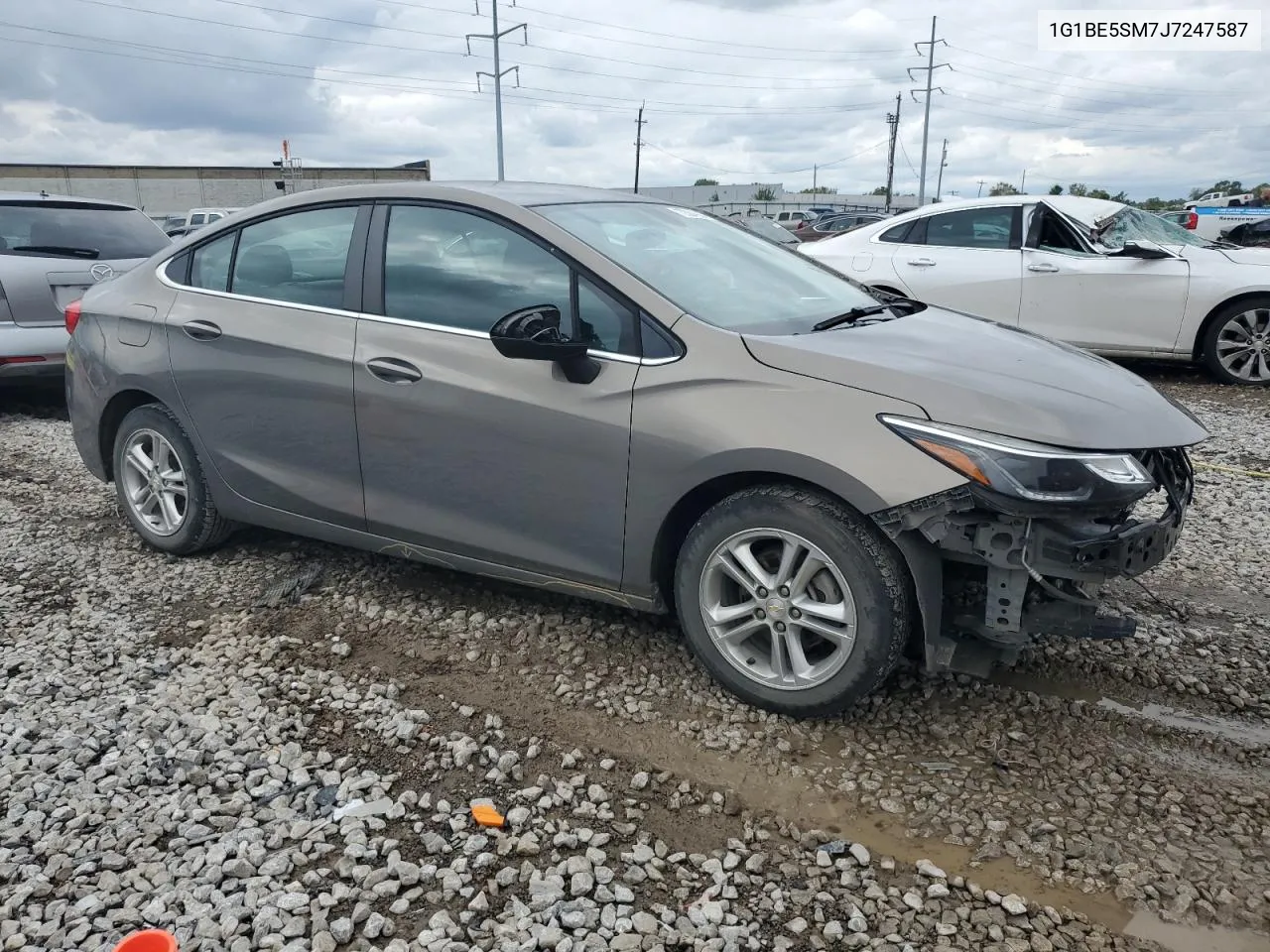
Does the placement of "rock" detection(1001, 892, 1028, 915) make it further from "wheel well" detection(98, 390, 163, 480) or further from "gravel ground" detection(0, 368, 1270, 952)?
"wheel well" detection(98, 390, 163, 480)

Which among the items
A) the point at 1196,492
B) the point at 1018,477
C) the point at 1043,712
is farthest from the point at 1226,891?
the point at 1196,492

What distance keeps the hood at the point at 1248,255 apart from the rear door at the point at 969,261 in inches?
64.4

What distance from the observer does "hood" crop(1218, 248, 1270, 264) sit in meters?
7.86

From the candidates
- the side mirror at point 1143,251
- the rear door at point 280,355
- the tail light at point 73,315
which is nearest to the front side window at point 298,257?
the rear door at point 280,355

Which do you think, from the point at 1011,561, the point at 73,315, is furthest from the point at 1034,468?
the point at 73,315

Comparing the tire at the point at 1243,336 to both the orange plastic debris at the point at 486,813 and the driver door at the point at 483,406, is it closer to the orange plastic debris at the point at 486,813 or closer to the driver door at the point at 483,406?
the driver door at the point at 483,406

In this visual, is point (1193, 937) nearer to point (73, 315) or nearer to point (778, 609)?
point (778, 609)

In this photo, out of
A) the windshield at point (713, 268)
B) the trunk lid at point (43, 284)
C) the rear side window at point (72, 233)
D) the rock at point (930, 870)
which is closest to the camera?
the rock at point (930, 870)

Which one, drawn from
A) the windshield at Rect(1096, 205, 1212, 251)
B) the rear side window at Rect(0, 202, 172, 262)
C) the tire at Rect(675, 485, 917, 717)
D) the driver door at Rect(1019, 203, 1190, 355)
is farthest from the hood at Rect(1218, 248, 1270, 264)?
the rear side window at Rect(0, 202, 172, 262)

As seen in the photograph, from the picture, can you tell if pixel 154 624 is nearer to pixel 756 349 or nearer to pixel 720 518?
pixel 720 518

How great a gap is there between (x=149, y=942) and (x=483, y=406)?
1875mm

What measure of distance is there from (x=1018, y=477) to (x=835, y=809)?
1063mm

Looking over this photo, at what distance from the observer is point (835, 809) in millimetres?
2750

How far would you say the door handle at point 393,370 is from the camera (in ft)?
11.7
